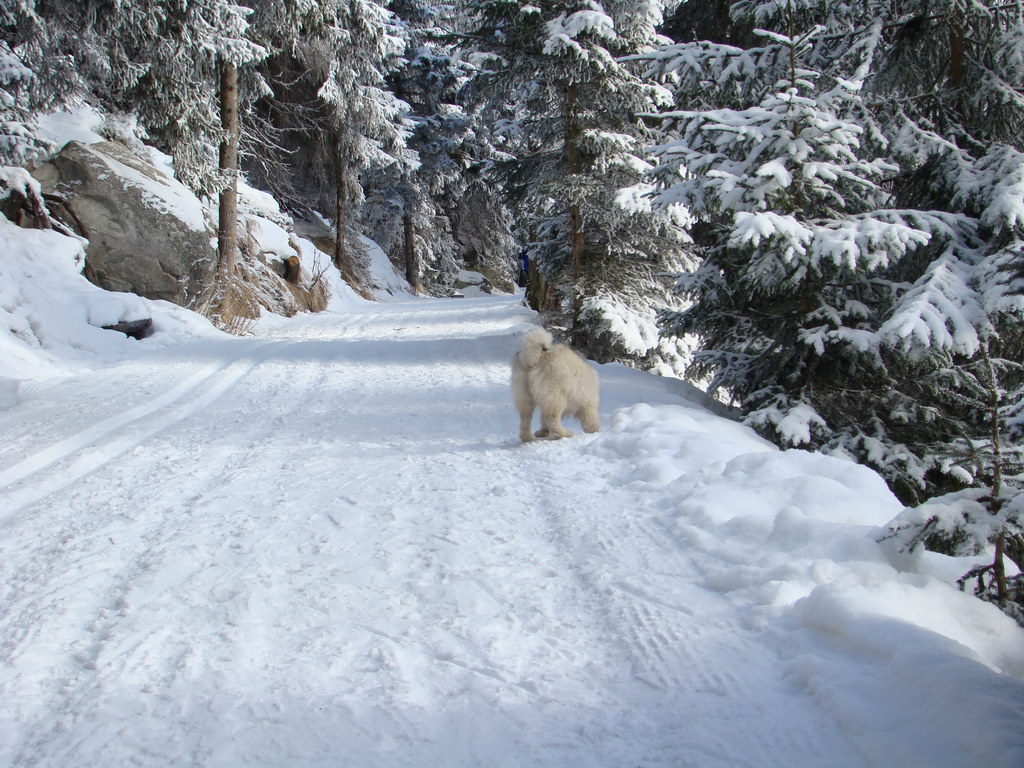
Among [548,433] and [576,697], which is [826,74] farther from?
[576,697]

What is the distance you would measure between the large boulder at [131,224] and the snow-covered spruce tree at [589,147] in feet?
25.6

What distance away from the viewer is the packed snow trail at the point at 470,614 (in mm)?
2268

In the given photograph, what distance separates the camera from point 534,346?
5977 millimetres

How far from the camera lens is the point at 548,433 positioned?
6.33 meters

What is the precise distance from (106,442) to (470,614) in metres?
4.55

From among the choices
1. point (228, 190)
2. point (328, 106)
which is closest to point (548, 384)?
point (228, 190)

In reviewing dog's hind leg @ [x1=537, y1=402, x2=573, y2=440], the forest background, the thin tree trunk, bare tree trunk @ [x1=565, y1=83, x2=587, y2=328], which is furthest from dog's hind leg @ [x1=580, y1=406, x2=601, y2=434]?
the thin tree trunk

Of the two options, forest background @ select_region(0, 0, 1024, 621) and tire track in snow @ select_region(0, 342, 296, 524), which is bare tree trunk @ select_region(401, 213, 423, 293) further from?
tire track in snow @ select_region(0, 342, 296, 524)

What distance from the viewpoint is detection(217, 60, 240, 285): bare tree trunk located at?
15258mm

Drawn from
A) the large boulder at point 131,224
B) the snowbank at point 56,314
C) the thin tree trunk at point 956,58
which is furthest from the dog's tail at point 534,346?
the large boulder at point 131,224

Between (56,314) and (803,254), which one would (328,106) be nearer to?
(56,314)

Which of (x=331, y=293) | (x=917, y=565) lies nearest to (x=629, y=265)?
(x=917, y=565)

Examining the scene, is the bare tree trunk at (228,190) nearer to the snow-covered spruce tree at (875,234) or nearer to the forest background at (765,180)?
the forest background at (765,180)

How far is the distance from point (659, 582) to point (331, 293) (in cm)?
2076
